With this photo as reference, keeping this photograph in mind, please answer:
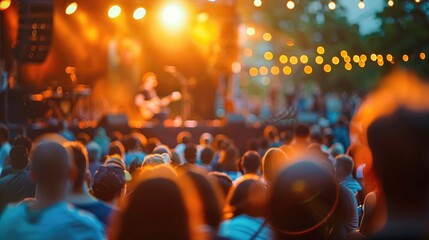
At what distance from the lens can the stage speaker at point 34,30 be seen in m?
16.5

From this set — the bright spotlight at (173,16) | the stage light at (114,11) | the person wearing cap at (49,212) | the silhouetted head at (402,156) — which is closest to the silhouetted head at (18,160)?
the person wearing cap at (49,212)

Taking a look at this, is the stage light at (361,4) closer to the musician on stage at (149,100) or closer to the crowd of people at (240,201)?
the musician on stage at (149,100)

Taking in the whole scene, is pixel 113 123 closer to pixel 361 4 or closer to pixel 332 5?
pixel 332 5

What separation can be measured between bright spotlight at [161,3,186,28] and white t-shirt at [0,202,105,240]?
875 inches

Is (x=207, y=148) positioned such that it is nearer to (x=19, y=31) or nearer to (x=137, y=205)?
(x=137, y=205)

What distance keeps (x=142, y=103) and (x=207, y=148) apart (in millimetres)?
16198

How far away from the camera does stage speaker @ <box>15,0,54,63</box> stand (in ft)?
54.1

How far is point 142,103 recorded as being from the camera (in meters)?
25.8

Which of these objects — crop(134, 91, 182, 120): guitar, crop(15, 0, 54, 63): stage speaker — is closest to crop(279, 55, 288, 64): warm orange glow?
crop(134, 91, 182, 120): guitar

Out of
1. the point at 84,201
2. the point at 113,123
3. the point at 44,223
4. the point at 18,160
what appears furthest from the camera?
the point at 113,123

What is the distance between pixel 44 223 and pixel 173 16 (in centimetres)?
2360

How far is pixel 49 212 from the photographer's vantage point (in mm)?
3670

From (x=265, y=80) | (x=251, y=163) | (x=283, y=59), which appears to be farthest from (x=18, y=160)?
(x=265, y=80)

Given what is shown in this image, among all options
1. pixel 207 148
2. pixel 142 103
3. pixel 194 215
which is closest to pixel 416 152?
pixel 194 215
